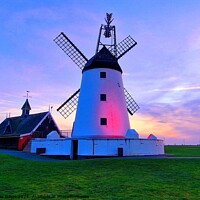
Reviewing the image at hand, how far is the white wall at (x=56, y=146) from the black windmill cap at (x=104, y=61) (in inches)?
294

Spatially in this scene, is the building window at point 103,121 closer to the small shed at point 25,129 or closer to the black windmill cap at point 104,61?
the black windmill cap at point 104,61

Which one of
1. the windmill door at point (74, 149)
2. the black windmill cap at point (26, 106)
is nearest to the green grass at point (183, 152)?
the windmill door at point (74, 149)

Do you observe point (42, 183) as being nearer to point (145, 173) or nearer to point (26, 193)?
point (26, 193)

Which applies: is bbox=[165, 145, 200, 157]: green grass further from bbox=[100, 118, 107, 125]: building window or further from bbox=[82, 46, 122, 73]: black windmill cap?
bbox=[82, 46, 122, 73]: black windmill cap

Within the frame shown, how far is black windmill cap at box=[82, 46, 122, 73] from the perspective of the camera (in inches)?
974

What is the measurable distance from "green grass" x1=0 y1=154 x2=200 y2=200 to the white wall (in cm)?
980

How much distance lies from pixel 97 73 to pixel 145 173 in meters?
14.2

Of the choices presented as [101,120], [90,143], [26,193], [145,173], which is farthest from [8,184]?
[101,120]

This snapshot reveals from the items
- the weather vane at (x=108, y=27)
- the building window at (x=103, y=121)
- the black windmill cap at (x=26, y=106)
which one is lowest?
the building window at (x=103, y=121)

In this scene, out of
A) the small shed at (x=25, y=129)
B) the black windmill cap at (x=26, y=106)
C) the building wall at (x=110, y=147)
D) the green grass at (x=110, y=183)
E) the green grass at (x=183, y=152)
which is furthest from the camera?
the black windmill cap at (x=26, y=106)

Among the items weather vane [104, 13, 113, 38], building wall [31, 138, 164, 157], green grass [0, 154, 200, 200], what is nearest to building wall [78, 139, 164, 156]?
building wall [31, 138, 164, 157]

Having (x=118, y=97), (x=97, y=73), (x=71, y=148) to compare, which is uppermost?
(x=97, y=73)

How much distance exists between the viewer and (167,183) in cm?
974

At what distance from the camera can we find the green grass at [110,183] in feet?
26.0
